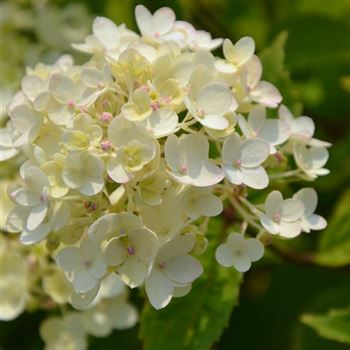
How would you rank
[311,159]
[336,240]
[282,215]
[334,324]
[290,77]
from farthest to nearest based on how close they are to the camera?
[290,77] → [336,240] → [334,324] → [311,159] → [282,215]

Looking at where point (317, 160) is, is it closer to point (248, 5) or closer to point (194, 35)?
point (194, 35)

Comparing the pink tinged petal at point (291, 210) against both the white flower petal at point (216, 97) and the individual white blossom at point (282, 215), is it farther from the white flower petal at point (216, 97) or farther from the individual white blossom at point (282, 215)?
the white flower petal at point (216, 97)

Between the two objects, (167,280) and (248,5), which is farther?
(248,5)

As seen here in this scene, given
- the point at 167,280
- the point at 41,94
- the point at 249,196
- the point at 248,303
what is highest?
the point at 41,94

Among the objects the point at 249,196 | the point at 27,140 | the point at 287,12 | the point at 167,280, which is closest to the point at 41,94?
the point at 27,140

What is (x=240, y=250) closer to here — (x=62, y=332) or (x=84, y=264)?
(x=84, y=264)

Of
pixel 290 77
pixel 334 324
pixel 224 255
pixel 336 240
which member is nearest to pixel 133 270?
pixel 224 255
